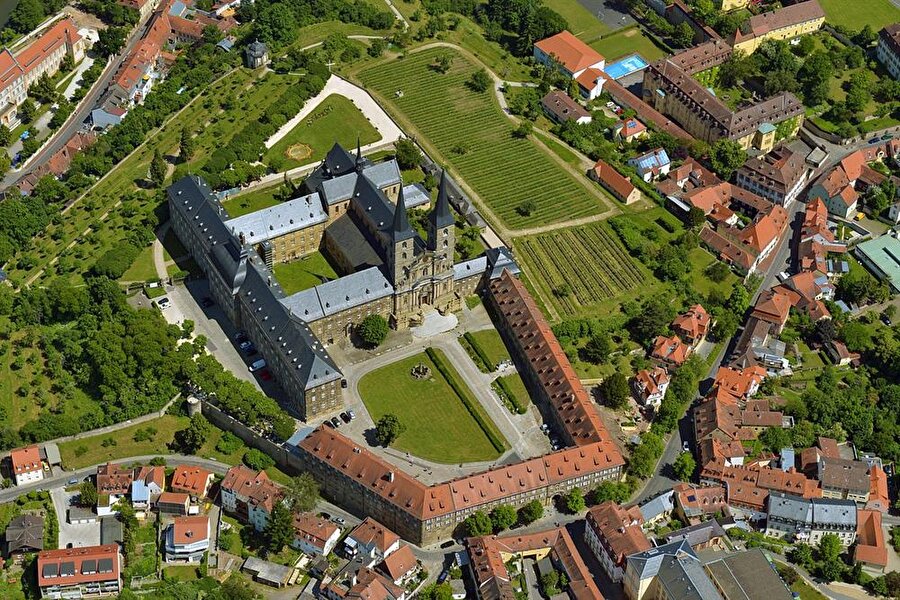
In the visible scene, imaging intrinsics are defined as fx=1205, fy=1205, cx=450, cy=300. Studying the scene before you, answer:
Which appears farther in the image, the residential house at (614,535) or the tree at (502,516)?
the tree at (502,516)

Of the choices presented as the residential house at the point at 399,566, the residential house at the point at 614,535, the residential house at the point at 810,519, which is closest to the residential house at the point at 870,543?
the residential house at the point at 810,519

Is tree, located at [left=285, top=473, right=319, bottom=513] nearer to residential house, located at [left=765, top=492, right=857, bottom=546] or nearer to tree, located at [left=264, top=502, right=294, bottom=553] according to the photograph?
tree, located at [left=264, top=502, right=294, bottom=553]

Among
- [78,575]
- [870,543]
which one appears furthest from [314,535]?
[870,543]

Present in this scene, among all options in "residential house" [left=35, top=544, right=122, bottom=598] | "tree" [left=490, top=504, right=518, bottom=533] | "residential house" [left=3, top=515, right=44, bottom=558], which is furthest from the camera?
"tree" [left=490, top=504, right=518, bottom=533]

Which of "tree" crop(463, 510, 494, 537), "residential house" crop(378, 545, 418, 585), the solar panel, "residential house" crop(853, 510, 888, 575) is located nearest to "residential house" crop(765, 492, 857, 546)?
"residential house" crop(853, 510, 888, 575)

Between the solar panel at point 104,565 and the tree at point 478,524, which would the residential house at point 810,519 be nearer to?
the tree at point 478,524

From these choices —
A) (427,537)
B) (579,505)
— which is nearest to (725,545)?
(579,505)
